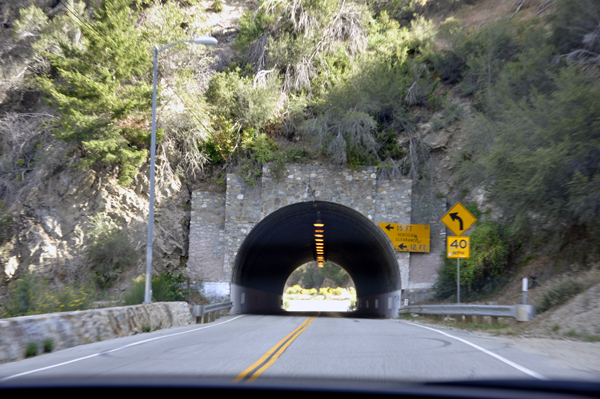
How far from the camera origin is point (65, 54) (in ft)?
73.0

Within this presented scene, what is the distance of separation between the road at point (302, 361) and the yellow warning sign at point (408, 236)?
1356 cm

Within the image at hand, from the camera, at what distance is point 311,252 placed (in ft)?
142

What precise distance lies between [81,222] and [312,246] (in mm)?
20646

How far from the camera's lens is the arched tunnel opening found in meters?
25.5

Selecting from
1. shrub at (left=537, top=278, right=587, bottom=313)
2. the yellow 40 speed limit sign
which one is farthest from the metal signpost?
shrub at (left=537, top=278, right=587, bottom=313)

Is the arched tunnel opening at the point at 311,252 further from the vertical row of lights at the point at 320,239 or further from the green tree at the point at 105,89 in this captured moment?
the green tree at the point at 105,89

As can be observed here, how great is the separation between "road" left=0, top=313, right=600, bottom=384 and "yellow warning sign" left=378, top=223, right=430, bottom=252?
1356cm

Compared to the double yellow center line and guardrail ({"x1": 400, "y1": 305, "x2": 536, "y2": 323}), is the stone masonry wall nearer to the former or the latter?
guardrail ({"x1": 400, "y1": 305, "x2": 536, "y2": 323})

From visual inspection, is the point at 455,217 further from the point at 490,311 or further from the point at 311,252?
the point at 311,252

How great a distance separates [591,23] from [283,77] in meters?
15.4

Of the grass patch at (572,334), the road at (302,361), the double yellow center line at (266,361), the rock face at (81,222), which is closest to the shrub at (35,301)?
the road at (302,361)

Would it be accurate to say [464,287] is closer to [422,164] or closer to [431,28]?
[422,164]

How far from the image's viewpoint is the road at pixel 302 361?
5.81 m

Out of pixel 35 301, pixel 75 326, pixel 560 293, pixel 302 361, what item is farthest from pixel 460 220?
pixel 35 301
